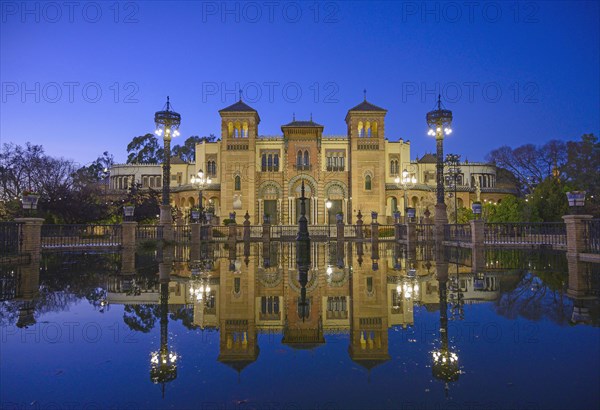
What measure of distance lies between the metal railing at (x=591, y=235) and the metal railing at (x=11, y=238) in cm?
1634

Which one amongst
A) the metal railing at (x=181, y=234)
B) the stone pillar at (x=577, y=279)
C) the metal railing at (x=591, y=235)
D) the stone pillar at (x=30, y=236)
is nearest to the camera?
the stone pillar at (x=577, y=279)

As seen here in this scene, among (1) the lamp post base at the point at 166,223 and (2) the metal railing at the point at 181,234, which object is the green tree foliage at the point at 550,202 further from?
(1) the lamp post base at the point at 166,223

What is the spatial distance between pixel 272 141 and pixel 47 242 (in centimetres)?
3088

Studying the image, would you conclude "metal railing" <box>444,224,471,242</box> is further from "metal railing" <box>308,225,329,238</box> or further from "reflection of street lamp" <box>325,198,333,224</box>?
"reflection of street lamp" <box>325,198,333,224</box>

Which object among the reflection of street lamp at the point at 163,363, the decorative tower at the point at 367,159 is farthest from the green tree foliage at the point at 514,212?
the reflection of street lamp at the point at 163,363

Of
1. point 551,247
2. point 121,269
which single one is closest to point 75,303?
point 121,269

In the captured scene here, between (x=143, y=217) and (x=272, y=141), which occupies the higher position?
(x=272, y=141)

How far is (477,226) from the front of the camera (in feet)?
55.1

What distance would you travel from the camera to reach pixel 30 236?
1288cm

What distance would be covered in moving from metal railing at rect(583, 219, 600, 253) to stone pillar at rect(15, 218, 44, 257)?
52.5ft

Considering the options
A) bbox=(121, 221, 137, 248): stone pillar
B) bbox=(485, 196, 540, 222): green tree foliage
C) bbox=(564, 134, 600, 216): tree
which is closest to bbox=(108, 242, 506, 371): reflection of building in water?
bbox=(121, 221, 137, 248): stone pillar

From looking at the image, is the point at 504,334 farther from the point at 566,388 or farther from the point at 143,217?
the point at 143,217

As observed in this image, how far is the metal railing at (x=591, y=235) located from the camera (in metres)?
11.7

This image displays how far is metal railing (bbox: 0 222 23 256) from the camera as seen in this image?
12398 millimetres
